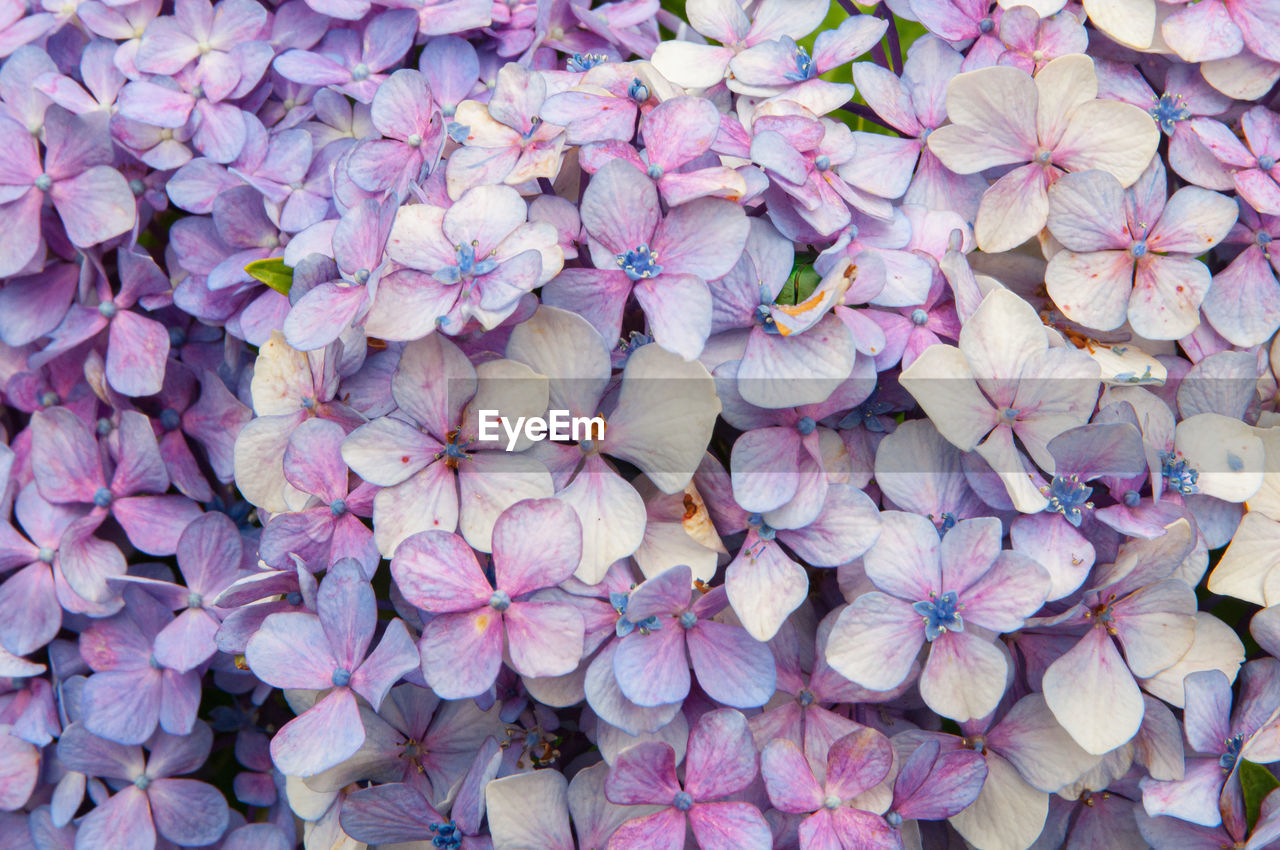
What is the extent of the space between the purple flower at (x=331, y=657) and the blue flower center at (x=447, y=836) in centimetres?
8

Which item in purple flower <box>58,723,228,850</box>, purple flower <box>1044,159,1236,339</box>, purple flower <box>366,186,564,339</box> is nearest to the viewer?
purple flower <box>366,186,564,339</box>

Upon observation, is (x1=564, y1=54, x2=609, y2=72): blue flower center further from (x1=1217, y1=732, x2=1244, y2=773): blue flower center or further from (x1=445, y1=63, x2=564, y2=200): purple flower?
(x1=1217, y1=732, x2=1244, y2=773): blue flower center

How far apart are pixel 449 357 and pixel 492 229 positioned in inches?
3.2

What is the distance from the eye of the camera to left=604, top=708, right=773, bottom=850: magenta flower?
580mm

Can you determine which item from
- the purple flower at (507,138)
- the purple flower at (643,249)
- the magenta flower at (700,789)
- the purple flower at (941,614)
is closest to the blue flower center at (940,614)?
the purple flower at (941,614)

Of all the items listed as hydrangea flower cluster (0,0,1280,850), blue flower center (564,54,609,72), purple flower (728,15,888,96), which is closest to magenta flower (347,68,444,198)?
hydrangea flower cluster (0,0,1280,850)

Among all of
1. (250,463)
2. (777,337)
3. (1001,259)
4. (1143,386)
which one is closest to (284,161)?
(250,463)

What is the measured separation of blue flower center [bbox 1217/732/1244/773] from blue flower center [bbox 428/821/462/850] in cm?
→ 47

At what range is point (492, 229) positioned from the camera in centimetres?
61

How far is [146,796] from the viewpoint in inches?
31.7

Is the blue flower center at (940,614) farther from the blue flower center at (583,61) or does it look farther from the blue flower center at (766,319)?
the blue flower center at (583,61)

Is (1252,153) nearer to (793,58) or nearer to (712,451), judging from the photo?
(793,58)

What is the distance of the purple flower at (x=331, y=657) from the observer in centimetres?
60

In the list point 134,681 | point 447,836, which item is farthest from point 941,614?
point 134,681
